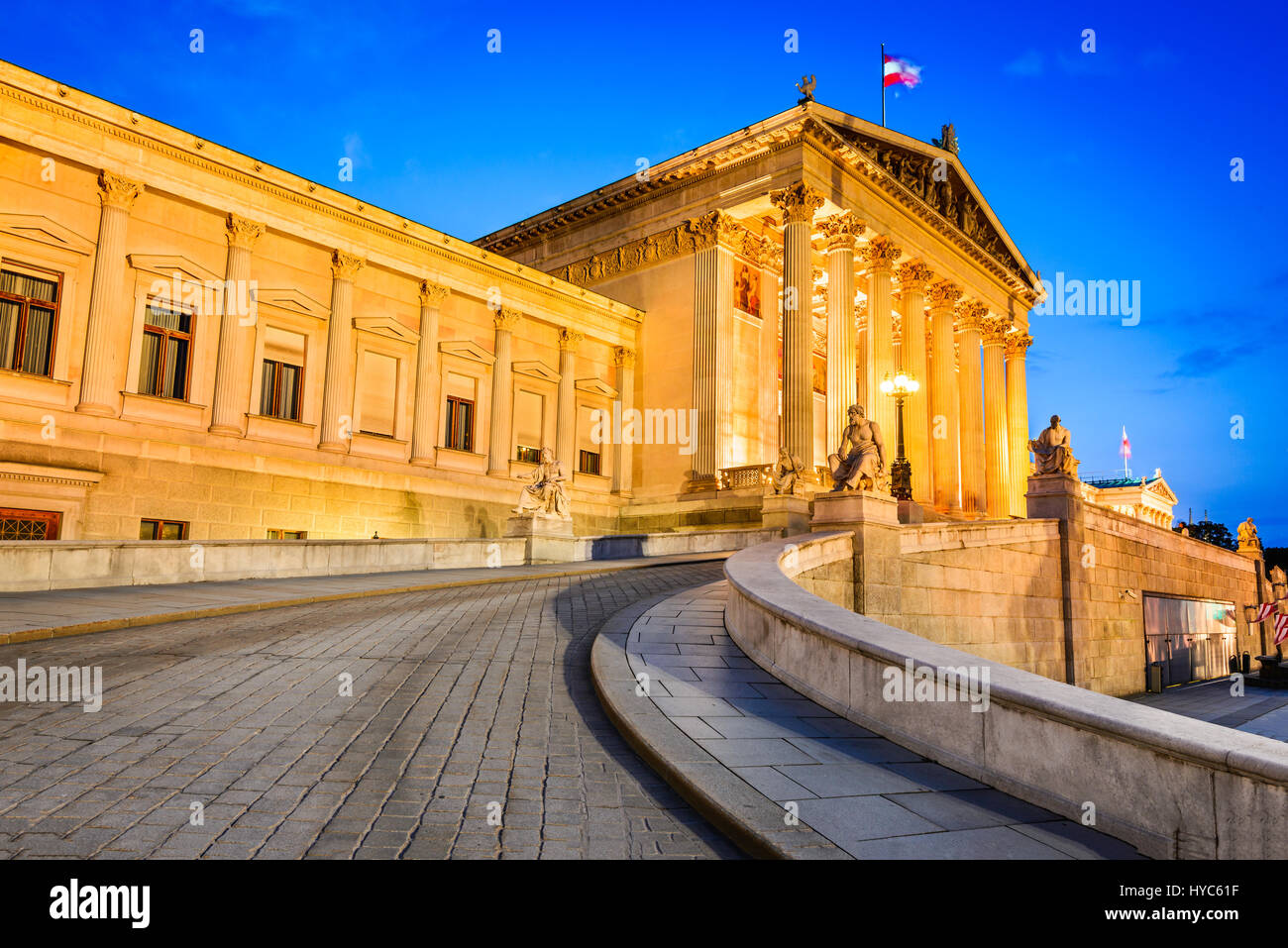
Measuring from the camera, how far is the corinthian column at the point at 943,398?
131ft

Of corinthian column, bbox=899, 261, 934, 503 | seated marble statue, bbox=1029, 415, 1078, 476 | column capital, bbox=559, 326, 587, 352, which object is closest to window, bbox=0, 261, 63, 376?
column capital, bbox=559, 326, 587, 352

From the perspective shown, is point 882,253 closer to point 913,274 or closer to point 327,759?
point 913,274

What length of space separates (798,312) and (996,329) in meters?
19.7

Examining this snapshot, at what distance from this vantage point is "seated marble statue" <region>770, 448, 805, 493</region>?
82.0 feet

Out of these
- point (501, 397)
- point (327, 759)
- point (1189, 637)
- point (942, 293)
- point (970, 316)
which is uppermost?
point (942, 293)

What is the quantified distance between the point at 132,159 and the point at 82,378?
20.3 ft

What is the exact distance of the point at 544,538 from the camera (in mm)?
21719

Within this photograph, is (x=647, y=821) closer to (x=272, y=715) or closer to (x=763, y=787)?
(x=763, y=787)

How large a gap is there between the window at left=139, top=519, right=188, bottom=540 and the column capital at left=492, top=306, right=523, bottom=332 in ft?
45.5

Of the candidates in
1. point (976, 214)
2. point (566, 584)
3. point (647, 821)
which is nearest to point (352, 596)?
point (566, 584)

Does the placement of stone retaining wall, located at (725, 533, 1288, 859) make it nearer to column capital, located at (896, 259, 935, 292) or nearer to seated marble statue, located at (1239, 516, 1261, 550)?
column capital, located at (896, 259, 935, 292)

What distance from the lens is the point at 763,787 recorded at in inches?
179

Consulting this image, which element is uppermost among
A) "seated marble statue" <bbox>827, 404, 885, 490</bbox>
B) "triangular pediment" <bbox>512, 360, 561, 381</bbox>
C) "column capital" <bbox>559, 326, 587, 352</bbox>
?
"column capital" <bbox>559, 326, 587, 352</bbox>

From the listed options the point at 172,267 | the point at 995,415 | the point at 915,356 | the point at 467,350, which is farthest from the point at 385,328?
the point at 995,415
